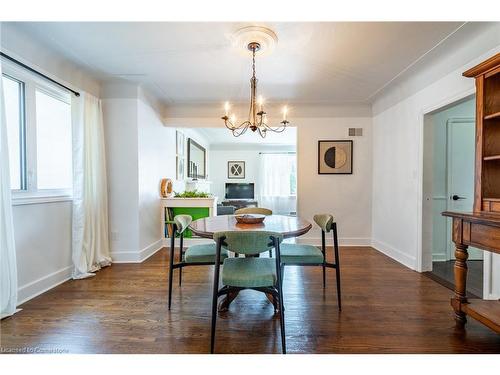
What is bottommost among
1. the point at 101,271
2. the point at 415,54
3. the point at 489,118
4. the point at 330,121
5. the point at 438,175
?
the point at 101,271

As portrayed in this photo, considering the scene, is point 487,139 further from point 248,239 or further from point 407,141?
point 248,239

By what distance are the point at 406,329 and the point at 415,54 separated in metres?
2.47

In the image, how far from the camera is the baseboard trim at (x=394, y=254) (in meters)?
3.12

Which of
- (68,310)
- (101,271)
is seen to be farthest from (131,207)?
(68,310)

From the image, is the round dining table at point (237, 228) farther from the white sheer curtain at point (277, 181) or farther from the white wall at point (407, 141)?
the white sheer curtain at point (277, 181)

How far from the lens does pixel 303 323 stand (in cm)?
187

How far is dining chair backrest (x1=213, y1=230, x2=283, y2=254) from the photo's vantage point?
154 centimetres

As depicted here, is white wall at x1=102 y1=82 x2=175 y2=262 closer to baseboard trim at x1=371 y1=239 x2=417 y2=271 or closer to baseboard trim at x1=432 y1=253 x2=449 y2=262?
baseboard trim at x1=371 y1=239 x2=417 y2=271

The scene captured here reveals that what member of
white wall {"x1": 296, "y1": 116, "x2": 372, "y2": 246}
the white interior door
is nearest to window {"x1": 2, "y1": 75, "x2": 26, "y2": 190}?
white wall {"x1": 296, "y1": 116, "x2": 372, "y2": 246}

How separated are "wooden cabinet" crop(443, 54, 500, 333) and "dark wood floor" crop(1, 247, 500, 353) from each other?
0.58ft

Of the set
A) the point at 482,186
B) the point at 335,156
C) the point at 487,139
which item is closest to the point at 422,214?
the point at 482,186

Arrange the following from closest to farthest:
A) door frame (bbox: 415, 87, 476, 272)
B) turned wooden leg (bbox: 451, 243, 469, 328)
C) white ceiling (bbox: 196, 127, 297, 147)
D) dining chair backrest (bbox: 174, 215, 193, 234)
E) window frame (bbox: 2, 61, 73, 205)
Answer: turned wooden leg (bbox: 451, 243, 469, 328) < dining chair backrest (bbox: 174, 215, 193, 234) < window frame (bbox: 2, 61, 73, 205) < door frame (bbox: 415, 87, 476, 272) < white ceiling (bbox: 196, 127, 297, 147)

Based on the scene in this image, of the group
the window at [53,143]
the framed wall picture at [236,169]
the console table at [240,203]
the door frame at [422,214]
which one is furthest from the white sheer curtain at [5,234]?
the framed wall picture at [236,169]

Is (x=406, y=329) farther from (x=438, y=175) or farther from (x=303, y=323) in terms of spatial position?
(x=438, y=175)
